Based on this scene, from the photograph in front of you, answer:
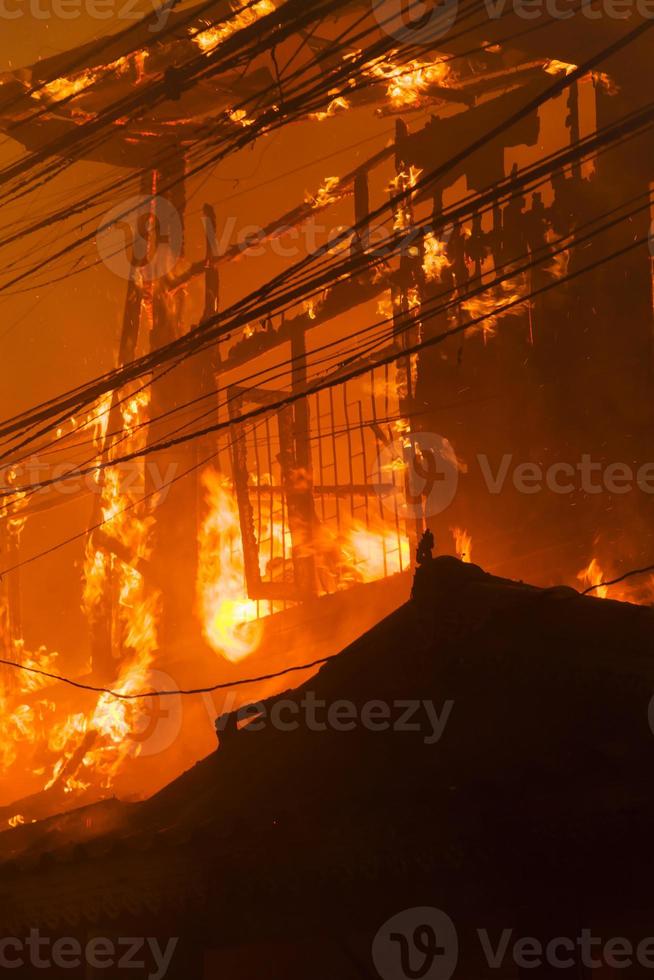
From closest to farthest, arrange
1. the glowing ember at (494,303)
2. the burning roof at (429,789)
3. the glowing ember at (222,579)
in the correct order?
the burning roof at (429,789), the glowing ember at (494,303), the glowing ember at (222,579)

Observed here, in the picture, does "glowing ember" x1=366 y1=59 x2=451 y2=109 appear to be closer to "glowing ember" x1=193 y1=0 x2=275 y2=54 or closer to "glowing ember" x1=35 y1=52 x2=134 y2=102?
"glowing ember" x1=193 y1=0 x2=275 y2=54

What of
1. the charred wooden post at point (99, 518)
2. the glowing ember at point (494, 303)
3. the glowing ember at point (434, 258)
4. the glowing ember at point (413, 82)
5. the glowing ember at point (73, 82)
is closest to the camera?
the glowing ember at point (494, 303)

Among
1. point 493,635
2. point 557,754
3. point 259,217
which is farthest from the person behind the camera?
point 259,217

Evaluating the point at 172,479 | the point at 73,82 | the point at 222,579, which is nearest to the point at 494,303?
the point at 172,479

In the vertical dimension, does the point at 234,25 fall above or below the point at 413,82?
above

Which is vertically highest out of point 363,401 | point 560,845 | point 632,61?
point 632,61

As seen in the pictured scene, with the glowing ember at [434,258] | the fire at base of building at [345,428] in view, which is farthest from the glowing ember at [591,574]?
the glowing ember at [434,258]

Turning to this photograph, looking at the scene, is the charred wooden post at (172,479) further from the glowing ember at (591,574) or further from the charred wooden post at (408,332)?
the glowing ember at (591,574)

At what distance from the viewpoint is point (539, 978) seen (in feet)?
20.4

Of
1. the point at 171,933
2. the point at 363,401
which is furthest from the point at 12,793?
the point at 171,933

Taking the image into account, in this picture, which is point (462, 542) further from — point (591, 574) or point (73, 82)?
point (73, 82)

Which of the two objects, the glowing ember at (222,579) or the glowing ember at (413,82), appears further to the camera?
the glowing ember at (222,579)

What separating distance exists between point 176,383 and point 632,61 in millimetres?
9118

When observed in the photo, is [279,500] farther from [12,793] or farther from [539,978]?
[539,978]
